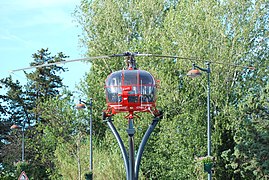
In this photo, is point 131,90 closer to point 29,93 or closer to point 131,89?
point 131,89

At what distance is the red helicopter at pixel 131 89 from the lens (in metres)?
15.9

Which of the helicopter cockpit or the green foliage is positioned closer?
the helicopter cockpit

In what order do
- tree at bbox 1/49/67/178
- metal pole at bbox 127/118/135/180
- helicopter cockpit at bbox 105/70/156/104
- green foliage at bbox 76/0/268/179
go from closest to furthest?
1. helicopter cockpit at bbox 105/70/156/104
2. metal pole at bbox 127/118/135/180
3. green foliage at bbox 76/0/268/179
4. tree at bbox 1/49/67/178

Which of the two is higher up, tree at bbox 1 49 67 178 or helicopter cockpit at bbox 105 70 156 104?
tree at bbox 1 49 67 178

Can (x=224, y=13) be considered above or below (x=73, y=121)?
above

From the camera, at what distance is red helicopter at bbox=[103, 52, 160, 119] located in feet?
52.2

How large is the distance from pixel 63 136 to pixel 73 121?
1.24 meters

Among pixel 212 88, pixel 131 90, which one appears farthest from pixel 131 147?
pixel 212 88

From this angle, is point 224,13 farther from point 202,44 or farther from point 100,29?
point 100,29

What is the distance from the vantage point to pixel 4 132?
56250 millimetres

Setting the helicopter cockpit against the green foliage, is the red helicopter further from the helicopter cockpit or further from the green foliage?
the green foliage

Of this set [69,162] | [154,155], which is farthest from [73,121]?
[154,155]

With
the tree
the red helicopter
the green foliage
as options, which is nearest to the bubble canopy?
the red helicopter

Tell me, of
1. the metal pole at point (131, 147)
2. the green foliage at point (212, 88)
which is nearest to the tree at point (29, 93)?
the green foliage at point (212, 88)
